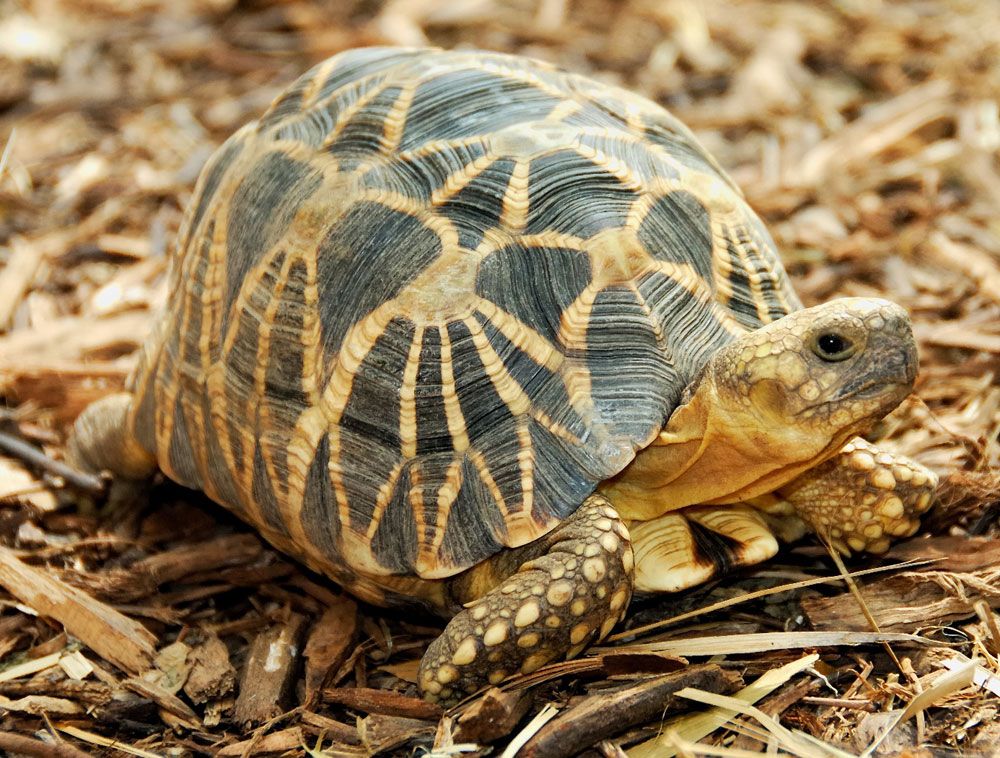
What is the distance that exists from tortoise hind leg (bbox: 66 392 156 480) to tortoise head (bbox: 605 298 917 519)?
1.85m


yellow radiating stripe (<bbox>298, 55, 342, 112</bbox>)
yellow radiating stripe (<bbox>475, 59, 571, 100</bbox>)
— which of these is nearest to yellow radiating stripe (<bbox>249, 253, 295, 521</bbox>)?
yellow radiating stripe (<bbox>298, 55, 342, 112</bbox>)

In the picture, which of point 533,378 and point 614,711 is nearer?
point 614,711

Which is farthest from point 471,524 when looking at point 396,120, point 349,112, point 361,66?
point 361,66

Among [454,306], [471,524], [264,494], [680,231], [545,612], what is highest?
[680,231]

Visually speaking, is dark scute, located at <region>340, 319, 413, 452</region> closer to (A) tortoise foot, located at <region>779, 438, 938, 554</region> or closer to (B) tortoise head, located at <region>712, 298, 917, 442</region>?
(B) tortoise head, located at <region>712, 298, 917, 442</region>

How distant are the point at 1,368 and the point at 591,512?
103 inches

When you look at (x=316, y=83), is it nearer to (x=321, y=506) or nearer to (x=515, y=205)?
(x=515, y=205)

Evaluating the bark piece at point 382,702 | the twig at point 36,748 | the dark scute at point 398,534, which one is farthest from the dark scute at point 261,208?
the twig at point 36,748

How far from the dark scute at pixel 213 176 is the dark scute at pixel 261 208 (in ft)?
0.74

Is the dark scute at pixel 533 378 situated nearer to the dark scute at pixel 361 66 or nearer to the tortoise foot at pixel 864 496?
the tortoise foot at pixel 864 496

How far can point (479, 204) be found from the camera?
2.76m

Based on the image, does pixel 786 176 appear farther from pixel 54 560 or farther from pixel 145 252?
pixel 54 560

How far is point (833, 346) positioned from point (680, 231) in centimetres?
56

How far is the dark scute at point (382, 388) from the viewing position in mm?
2713
